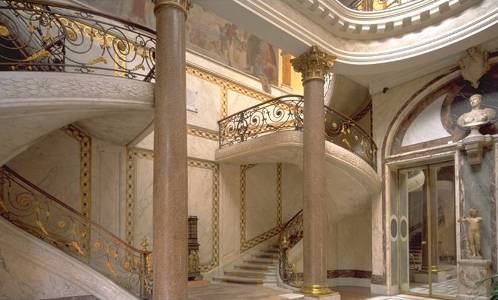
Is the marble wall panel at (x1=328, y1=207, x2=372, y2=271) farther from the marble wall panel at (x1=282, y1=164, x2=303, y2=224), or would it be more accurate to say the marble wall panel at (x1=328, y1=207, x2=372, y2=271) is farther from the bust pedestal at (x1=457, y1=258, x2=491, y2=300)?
the bust pedestal at (x1=457, y1=258, x2=491, y2=300)

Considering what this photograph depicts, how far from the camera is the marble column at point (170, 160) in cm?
465

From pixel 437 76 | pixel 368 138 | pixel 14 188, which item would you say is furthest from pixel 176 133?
pixel 437 76

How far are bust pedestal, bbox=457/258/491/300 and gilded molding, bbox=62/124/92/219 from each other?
22.8ft

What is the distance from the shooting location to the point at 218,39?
10.7 meters

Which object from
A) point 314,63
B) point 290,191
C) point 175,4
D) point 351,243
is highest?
point 175,4

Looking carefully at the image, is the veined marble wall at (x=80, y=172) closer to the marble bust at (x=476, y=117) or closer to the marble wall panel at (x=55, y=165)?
the marble wall panel at (x=55, y=165)

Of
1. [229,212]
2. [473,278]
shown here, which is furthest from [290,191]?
[473,278]

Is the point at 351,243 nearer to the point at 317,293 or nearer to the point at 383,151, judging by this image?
the point at 383,151

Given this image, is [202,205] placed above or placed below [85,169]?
below

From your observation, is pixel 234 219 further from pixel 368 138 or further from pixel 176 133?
pixel 176 133

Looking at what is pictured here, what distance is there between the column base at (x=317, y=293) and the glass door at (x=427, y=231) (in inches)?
115

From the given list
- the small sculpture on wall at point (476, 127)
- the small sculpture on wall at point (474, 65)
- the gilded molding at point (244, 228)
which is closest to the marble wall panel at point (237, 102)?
the gilded molding at point (244, 228)

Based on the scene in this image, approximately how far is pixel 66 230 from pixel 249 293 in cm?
348

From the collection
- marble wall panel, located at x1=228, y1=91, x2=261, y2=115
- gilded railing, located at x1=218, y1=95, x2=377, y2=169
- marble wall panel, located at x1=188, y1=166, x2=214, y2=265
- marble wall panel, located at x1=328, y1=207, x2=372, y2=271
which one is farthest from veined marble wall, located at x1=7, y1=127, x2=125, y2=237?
marble wall panel, located at x1=328, y1=207, x2=372, y2=271
